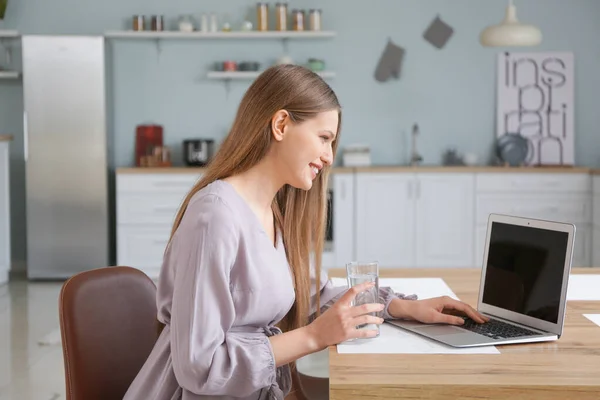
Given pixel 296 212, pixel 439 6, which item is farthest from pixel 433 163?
pixel 296 212

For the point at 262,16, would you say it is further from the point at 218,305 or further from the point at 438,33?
the point at 218,305

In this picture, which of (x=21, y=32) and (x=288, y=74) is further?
(x=21, y=32)

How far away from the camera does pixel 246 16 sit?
6.84 metres

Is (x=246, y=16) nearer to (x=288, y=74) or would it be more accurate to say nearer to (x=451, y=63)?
(x=451, y=63)

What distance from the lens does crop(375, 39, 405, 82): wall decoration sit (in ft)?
22.3

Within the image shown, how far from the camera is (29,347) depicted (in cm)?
450

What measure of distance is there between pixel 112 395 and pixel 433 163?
17.2 feet

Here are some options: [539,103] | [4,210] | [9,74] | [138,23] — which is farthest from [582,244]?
[9,74]

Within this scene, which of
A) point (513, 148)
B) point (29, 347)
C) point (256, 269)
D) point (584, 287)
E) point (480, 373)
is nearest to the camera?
point (480, 373)

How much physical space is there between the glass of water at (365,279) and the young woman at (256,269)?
0.05 m

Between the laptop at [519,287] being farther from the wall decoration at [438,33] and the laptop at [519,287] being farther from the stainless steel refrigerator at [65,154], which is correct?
the wall decoration at [438,33]

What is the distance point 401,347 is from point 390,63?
5330mm

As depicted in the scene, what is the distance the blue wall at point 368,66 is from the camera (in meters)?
6.79

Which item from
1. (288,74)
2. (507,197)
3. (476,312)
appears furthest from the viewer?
(507,197)
